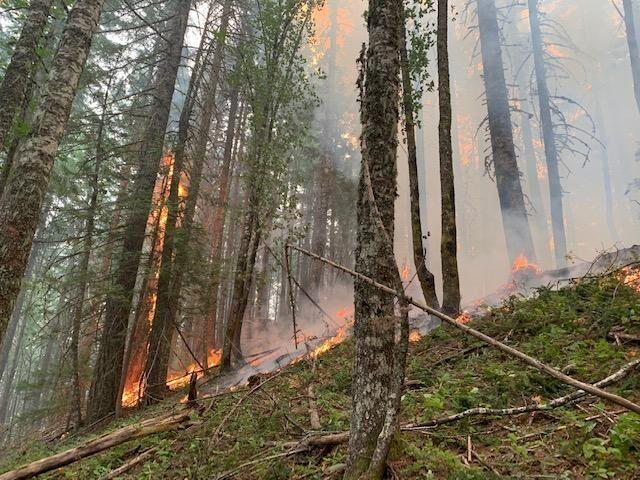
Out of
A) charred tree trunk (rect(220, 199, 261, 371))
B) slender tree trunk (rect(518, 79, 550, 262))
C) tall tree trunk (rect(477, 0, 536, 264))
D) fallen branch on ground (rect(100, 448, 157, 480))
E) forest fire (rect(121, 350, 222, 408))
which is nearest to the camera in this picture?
fallen branch on ground (rect(100, 448, 157, 480))

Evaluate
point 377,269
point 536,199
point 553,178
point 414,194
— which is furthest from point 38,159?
point 536,199

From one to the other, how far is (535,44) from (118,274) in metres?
21.4

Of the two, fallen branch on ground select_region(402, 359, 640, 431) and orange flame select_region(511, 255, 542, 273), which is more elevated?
orange flame select_region(511, 255, 542, 273)

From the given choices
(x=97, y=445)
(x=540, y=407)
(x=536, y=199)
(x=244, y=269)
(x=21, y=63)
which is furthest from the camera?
(x=536, y=199)

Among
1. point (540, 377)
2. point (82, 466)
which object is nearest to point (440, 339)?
point (540, 377)

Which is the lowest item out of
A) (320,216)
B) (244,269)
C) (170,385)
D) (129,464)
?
(170,385)

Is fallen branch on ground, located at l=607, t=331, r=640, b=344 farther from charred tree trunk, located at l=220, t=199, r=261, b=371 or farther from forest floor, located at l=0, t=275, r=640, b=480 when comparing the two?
charred tree trunk, located at l=220, t=199, r=261, b=371

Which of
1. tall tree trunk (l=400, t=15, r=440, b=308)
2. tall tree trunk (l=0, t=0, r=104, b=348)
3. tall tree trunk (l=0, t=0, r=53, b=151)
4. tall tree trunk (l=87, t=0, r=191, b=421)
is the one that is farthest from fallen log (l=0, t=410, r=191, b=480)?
tall tree trunk (l=0, t=0, r=53, b=151)

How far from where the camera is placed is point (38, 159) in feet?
15.5

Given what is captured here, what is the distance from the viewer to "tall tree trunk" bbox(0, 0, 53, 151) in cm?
660

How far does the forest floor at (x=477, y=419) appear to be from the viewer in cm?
288

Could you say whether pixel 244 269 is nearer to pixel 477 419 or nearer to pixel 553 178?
pixel 477 419

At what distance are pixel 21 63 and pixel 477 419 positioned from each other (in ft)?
27.7

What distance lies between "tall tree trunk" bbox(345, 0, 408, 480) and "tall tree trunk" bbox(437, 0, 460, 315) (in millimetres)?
4488
